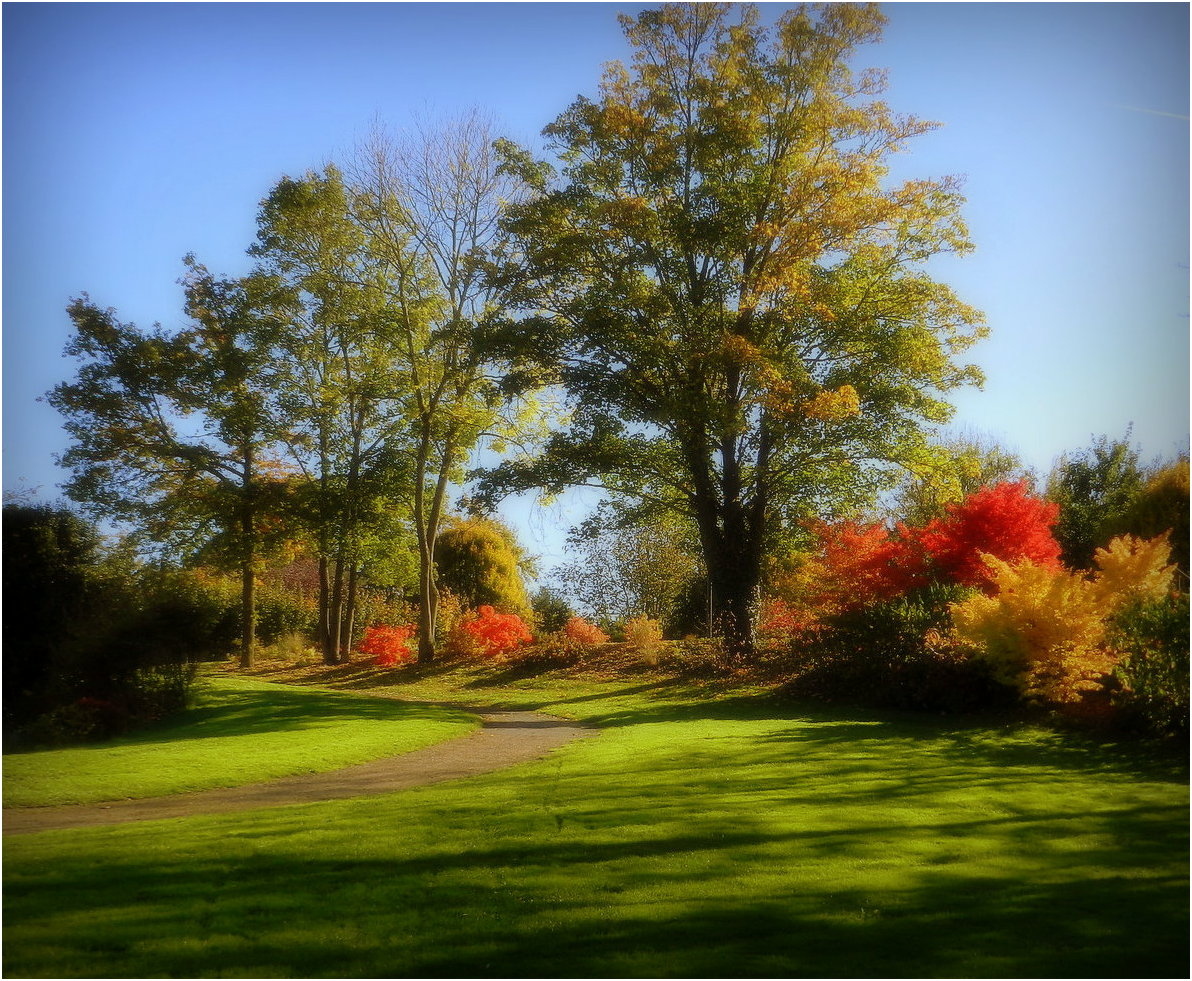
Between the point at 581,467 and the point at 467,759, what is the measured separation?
1012cm

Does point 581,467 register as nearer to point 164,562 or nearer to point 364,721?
point 364,721

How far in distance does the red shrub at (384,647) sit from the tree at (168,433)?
29.2ft

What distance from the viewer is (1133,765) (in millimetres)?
7969

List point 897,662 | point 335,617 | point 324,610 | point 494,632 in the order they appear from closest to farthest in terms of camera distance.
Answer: point 897,662 < point 324,610 < point 335,617 < point 494,632

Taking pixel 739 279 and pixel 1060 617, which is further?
pixel 739 279

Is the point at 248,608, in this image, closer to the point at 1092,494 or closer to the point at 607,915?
the point at 607,915

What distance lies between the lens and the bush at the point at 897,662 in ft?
41.5

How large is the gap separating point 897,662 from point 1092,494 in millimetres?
6056

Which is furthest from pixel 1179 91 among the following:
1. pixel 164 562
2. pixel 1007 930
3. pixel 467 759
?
pixel 164 562

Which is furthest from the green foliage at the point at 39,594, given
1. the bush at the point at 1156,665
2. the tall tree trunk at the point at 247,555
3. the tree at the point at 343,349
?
the bush at the point at 1156,665

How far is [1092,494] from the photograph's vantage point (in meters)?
16.4

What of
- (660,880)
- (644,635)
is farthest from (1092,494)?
(660,880)

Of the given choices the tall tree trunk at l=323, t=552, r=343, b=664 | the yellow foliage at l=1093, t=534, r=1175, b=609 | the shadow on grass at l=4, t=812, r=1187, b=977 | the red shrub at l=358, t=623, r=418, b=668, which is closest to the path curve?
the shadow on grass at l=4, t=812, r=1187, b=977

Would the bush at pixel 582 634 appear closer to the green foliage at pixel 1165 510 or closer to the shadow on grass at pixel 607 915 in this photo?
the green foliage at pixel 1165 510
